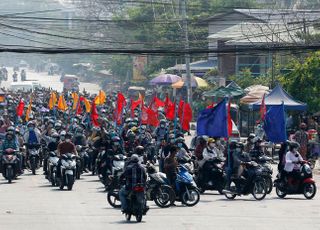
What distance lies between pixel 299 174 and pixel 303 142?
8.77 metres

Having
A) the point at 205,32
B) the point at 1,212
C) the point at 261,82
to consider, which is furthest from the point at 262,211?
the point at 205,32

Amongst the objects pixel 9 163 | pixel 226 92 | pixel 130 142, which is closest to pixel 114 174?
pixel 9 163

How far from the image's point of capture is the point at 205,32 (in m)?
80.4

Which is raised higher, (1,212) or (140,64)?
(1,212)

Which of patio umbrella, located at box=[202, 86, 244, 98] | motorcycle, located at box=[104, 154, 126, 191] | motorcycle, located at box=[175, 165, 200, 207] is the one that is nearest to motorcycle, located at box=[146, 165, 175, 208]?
motorcycle, located at box=[175, 165, 200, 207]

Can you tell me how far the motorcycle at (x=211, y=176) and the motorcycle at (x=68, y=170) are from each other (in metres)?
3.39

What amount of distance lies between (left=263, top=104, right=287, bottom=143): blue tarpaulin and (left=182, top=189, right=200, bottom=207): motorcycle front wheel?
4.67 m

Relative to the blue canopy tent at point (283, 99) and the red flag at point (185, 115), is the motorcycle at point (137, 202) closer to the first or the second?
the red flag at point (185, 115)

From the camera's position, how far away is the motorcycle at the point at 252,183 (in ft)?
89.6

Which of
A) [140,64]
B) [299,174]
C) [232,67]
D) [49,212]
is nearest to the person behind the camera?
[49,212]

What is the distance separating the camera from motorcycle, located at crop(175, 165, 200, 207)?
25547 mm

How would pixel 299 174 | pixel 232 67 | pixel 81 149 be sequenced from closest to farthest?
pixel 299 174 → pixel 81 149 → pixel 232 67

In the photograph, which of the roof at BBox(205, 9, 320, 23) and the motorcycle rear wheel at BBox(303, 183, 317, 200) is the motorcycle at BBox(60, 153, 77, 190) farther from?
the roof at BBox(205, 9, 320, 23)

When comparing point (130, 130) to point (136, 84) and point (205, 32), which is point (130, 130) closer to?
point (205, 32)
